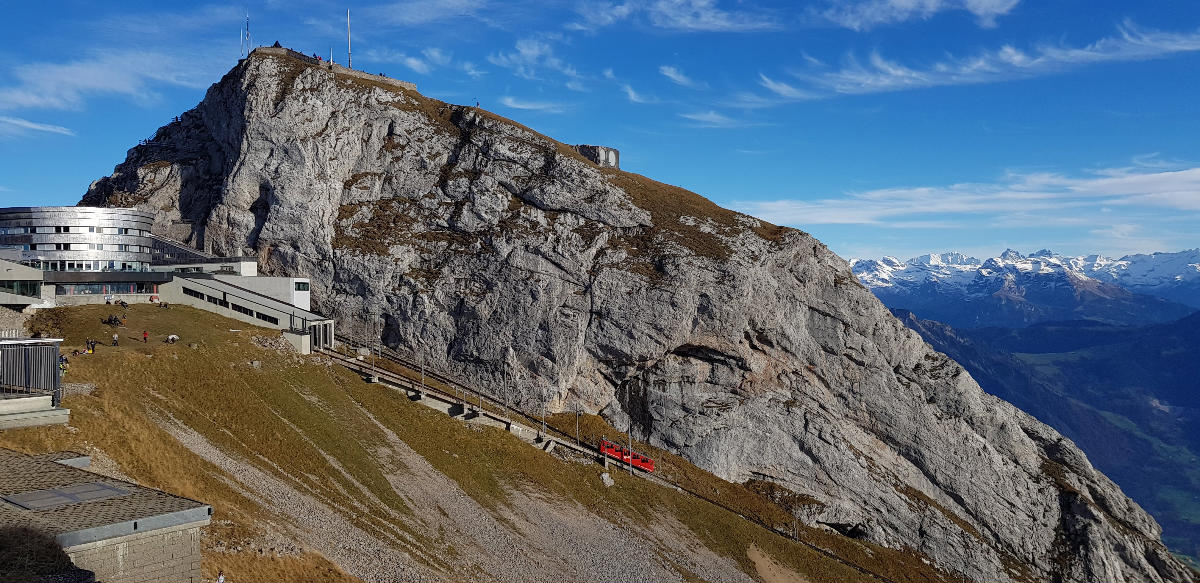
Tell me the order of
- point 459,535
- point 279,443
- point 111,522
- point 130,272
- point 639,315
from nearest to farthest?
point 111,522
point 279,443
point 459,535
point 130,272
point 639,315

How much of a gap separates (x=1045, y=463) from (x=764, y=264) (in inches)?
1986

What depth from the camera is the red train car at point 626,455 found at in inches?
3425

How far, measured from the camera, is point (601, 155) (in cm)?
12769

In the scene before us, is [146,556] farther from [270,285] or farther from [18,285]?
[270,285]

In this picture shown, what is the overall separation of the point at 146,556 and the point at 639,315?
3149 inches

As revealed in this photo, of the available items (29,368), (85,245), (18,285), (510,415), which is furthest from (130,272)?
(29,368)

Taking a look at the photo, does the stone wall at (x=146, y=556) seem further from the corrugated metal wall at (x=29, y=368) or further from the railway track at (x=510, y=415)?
the railway track at (x=510, y=415)

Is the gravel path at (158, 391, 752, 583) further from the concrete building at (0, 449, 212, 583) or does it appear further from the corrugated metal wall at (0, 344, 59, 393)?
the concrete building at (0, 449, 212, 583)

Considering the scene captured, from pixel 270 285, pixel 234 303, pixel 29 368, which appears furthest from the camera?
pixel 270 285

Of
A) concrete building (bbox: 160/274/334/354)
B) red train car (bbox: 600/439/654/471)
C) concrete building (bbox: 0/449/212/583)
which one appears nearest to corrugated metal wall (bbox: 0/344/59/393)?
concrete building (bbox: 0/449/212/583)

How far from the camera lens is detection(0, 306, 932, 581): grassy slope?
38.2m

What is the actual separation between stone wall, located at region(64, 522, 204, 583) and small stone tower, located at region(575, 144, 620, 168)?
106988mm

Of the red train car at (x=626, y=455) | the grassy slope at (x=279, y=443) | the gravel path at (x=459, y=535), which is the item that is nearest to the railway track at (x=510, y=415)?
the red train car at (x=626, y=455)

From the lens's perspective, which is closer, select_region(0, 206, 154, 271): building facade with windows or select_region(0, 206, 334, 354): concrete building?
select_region(0, 206, 334, 354): concrete building
